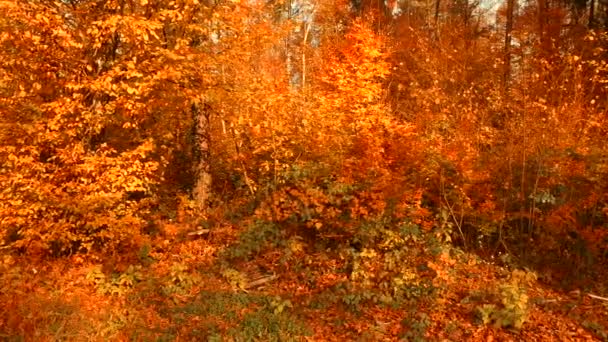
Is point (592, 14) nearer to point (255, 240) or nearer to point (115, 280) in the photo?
point (255, 240)

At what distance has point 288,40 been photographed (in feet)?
93.9

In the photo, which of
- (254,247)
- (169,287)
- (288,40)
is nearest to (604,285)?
(254,247)

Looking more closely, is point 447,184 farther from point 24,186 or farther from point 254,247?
point 24,186

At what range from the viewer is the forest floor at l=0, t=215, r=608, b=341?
7.34m

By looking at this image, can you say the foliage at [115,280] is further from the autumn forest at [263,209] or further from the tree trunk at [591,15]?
the tree trunk at [591,15]

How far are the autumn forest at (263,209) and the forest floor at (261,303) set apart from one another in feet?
0.11

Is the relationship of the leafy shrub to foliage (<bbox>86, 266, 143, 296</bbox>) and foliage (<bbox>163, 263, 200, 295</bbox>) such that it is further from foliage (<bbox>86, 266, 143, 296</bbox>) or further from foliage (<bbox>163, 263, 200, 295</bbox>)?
foliage (<bbox>86, 266, 143, 296</bbox>)

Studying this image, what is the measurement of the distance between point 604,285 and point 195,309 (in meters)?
6.18

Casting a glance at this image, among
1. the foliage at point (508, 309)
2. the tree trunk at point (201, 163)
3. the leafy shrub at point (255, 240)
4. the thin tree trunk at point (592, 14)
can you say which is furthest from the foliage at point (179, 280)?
the thin tree trunk at point (592, 14)

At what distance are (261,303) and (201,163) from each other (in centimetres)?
473

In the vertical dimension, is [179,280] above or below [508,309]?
below

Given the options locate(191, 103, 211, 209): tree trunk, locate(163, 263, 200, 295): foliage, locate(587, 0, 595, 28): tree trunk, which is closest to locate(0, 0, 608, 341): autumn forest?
locate(163, 263, 200, 295): foliage

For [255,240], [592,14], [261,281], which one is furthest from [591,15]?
[261,281]

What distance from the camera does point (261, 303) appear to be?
841cm
